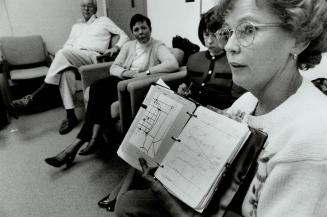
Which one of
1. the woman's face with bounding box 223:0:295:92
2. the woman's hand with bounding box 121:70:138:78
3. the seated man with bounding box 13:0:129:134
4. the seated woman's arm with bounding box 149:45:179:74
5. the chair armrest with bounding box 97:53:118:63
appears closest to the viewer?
the woman's face with bounding box 223:0:295:92

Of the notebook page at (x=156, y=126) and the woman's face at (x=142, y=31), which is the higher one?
the woman's face at (x=142, y=31)

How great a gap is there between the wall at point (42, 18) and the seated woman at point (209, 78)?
2.89 metres

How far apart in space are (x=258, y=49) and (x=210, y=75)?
3.86 feet

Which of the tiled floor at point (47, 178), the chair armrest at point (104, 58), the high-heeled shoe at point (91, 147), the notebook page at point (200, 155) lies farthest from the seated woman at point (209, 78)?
the chair armrest at point (104, 58)

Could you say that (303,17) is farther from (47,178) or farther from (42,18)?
(42,18)

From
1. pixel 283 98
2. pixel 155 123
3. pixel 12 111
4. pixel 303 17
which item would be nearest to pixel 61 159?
pixel 155 123

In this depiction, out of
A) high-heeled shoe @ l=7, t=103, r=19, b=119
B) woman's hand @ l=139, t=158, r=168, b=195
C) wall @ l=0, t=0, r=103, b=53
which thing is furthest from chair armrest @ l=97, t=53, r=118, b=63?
woman's hand @ l=139, t=158, r=168, b=195

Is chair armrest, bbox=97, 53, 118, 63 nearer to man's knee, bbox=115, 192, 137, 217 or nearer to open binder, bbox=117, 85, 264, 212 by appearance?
open binder, bbox=117, 85, 264, 212

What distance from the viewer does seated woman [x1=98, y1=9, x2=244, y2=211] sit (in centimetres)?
168

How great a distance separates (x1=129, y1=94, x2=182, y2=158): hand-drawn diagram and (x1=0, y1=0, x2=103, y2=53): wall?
3451 mm

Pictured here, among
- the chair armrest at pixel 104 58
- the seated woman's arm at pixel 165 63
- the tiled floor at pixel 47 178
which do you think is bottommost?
the tiled floor at pixel 47 178

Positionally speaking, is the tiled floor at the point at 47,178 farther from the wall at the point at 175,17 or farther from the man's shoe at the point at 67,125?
the wall at the point at 175,17

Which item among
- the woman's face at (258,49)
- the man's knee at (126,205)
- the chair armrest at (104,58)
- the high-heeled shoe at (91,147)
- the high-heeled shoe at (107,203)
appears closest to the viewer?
the woman's face at (258,49)

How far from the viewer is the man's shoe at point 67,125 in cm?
268
